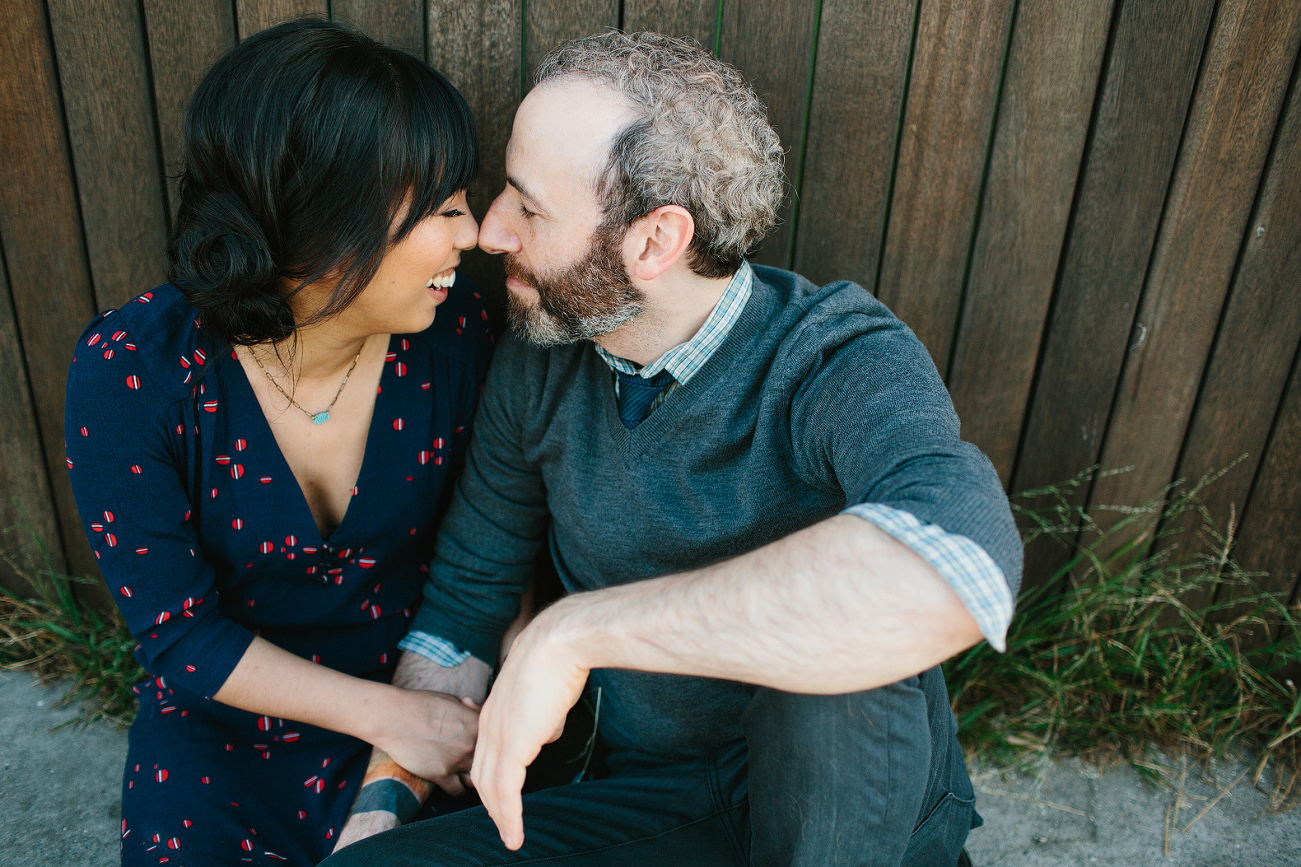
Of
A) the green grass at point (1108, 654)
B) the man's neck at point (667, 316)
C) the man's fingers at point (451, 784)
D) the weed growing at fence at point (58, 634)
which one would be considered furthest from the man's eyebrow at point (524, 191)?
the weed growing at fence at point (58, 634)

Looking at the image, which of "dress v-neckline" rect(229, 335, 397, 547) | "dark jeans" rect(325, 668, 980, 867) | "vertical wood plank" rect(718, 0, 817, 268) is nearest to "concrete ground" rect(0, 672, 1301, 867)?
"dark jeans" rect(325, 668, 980, 867)

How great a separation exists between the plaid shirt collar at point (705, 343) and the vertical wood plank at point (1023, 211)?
0.64m

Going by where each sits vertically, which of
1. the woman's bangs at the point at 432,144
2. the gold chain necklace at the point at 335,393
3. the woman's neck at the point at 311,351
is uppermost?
the woman's bangs at the point at 432,144

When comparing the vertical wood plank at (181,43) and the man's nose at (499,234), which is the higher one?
the vertical wood plank at (181,43)

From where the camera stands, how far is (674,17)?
5.32ft

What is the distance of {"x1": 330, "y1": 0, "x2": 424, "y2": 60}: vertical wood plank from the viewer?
1608 millimetres

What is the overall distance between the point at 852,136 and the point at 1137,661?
4.35 feet

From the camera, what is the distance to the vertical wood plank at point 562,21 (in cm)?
162

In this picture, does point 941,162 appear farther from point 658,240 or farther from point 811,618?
point 811,618

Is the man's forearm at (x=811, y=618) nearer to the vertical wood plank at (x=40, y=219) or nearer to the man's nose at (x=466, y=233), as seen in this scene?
the man's nose at (x=466, y=233)

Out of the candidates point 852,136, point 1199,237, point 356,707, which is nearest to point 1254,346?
point 1199,237

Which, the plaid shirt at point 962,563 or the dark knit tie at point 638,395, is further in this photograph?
the dark knit tie at point 638,395

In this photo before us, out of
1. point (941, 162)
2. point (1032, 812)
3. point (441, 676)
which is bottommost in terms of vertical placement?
point (1032, 812)

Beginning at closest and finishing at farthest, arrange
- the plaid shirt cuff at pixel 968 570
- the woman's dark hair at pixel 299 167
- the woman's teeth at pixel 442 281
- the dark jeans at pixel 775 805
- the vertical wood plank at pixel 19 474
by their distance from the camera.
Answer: the plaid shirt cuff at pixel 968 570 → the dark jeans at pixel 775 805 → the woman's dark hair at pixel 299 167 → the woman's teeth at pixel 442 281 → the vertical wood plank at pixel 19 474
